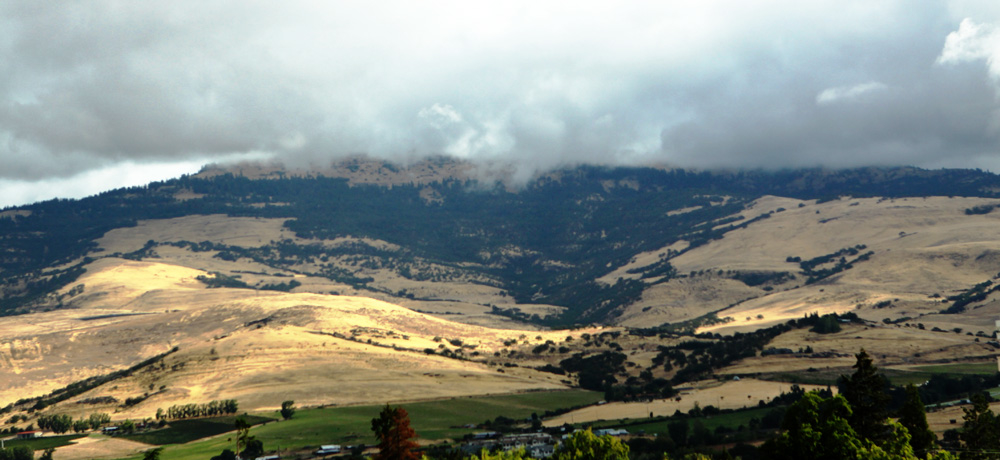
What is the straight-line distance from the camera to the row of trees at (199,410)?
154625 millimetres

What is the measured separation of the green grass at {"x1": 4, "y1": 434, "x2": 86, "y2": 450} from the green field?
14.6 meters

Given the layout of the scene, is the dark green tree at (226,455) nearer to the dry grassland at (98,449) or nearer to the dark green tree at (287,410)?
the dry grassland at (98,449)

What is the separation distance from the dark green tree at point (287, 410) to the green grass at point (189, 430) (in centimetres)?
208

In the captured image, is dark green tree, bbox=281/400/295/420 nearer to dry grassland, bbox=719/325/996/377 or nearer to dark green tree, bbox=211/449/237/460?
dark green tree, bbox=211/449/237/460

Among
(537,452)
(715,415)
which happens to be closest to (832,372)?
(715,415)

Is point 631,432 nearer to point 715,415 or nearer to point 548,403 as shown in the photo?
point 715,415

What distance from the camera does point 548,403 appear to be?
160 m

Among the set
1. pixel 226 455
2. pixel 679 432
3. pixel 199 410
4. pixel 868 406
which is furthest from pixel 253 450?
pixel 868 406

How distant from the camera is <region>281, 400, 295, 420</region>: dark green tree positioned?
148125 mm

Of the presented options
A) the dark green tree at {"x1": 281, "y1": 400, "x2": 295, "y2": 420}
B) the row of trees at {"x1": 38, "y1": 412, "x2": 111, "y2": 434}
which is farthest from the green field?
the row of trees at {"x1": 38, "y1": 412, "x2": 111, "y2": 434}

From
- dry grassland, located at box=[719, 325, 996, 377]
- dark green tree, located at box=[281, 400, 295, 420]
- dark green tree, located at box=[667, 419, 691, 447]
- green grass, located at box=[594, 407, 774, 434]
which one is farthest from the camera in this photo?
dry grassland, located at box=[719, 325, 996, 377]

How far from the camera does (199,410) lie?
156250mm

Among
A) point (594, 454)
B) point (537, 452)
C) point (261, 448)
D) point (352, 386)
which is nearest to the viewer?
point (594, 454)

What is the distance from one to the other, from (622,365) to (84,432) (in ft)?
A: 358
